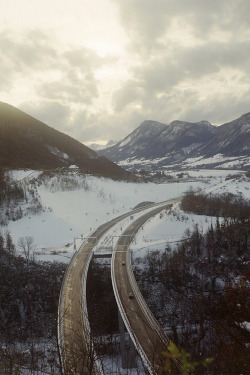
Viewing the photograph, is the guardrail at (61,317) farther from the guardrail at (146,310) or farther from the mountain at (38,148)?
the mountain at (38,148)

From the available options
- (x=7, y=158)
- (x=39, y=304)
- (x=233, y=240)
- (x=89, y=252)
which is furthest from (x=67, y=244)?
(x=7, y=158)

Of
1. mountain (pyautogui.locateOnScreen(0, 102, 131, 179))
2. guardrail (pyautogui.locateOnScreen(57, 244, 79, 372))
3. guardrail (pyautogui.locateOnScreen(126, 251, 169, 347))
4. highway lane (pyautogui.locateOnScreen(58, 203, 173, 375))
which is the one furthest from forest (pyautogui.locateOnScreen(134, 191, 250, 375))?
mountain (pyautogui.locateOnScreen(0, 102, 131, 179))

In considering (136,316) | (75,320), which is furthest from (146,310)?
(75,320)

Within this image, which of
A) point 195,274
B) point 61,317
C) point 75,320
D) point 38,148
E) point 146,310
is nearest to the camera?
point 75,320

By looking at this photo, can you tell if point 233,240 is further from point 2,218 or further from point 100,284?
point 2,218

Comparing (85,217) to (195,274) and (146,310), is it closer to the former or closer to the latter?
(195,274)

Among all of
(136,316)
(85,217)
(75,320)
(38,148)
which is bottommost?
(136,316)
